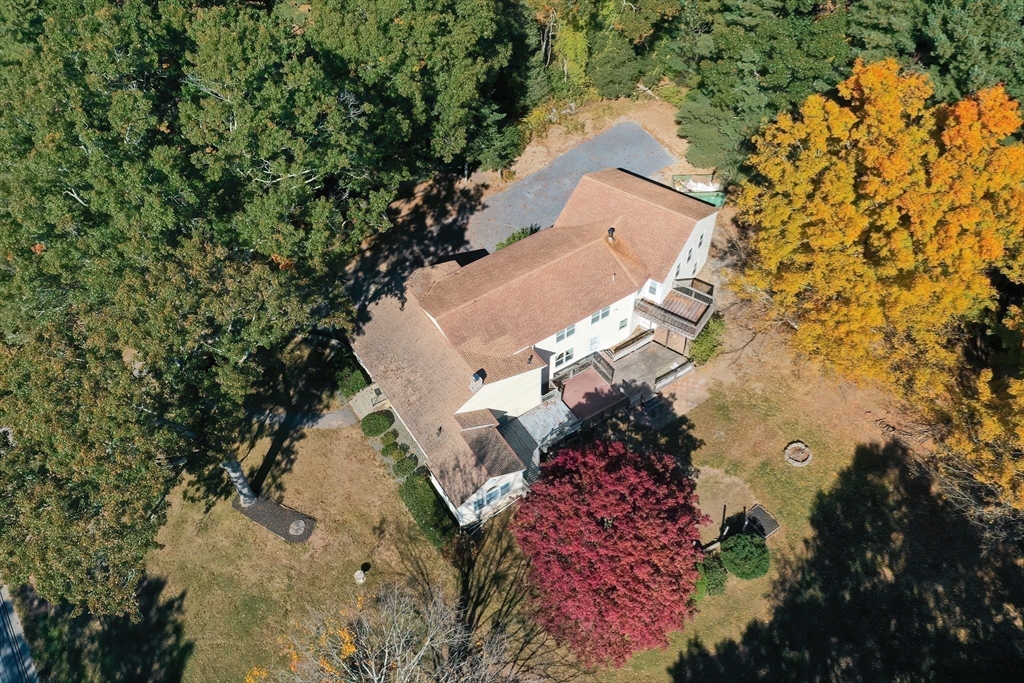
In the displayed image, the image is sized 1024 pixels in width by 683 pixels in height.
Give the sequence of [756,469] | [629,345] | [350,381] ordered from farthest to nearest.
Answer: [629,345] < [350,381] < [756,469]

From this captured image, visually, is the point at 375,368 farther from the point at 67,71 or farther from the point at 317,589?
the point at 67,71

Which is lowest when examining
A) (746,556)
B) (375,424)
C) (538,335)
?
(746,556)

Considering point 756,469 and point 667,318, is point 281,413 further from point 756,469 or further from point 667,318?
point 756,469

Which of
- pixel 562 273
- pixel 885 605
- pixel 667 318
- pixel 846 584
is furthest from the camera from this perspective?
pixel 667 318

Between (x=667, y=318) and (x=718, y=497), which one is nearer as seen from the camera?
(x=718, y=497)

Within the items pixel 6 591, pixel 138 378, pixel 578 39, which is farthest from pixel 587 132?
pixel 6 591

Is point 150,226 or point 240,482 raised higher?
point 150,226

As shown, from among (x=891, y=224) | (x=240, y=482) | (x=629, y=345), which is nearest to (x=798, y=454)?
(x=629, y=345)
